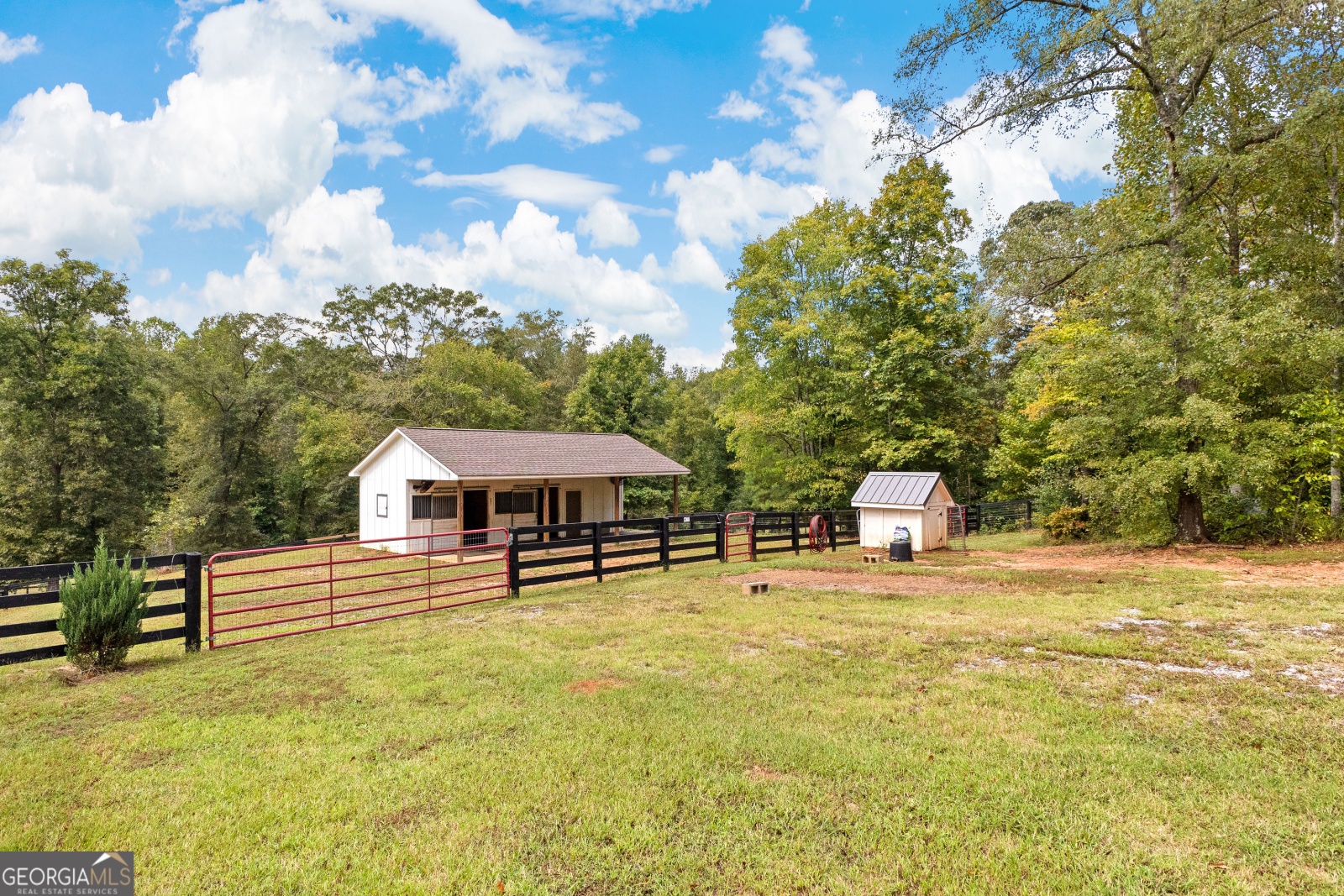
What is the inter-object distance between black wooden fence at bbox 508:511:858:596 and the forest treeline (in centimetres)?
651

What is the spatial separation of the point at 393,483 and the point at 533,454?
4.51 metres

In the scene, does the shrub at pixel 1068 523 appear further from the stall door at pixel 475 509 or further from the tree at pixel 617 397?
the tree at pixel 617 397

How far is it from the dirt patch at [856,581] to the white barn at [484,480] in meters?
9.90

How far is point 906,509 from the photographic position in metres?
16.0

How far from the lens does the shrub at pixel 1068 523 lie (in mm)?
17692

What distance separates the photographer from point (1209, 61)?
1336 cm

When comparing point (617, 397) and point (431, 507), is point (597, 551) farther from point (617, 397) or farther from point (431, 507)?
point (617, 397)

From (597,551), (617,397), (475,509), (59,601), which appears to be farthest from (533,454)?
(59,601)

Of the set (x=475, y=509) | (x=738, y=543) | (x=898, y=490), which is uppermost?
(x=898, y=490)

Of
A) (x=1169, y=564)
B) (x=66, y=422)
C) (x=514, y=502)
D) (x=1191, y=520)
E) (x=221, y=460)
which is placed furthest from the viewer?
(x=221, y=460)

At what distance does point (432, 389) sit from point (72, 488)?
45.6 feet

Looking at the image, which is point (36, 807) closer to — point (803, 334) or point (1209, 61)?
point (1209, 61)

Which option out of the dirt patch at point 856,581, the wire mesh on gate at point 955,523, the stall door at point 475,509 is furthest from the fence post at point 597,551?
the wire mesh on gate at point 955,523

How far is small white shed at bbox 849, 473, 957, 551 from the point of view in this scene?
15.9m
